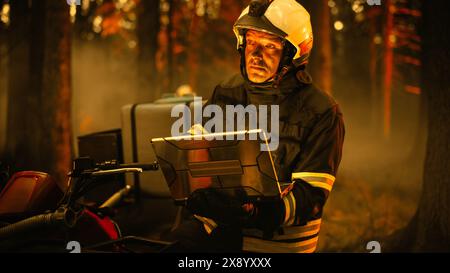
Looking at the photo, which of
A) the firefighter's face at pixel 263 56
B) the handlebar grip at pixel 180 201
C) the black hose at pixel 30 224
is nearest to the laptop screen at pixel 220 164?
the handlebar grip at pixel 180 201

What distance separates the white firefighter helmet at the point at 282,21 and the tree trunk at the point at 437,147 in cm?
225

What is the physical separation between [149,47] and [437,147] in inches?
485

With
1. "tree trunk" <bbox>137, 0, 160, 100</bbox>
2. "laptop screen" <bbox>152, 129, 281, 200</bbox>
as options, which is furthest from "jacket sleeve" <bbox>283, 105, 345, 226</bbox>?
"tree trunk" <bbox>137, 0, 160, 100</bbox>

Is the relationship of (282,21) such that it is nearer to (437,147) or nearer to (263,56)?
(263,56)

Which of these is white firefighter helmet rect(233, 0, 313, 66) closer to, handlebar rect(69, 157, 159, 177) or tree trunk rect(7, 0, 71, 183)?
handlebar rect(69, 157, 159, 177)

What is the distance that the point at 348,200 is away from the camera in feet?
33.3

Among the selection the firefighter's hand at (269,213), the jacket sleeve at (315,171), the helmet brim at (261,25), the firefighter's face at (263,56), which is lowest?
the firefighter's hand at (269,213)

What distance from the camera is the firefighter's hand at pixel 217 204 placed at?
3.77 metres

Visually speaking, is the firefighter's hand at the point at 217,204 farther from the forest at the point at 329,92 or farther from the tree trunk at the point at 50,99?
the tree trunk at the point at 50,99

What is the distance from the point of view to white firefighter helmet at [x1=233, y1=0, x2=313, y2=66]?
4250 millimetres

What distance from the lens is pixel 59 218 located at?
3463 millimetres

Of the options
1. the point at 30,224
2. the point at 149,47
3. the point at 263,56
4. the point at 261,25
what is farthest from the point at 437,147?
the point at 149,47

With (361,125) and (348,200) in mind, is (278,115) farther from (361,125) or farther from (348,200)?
(361,125)

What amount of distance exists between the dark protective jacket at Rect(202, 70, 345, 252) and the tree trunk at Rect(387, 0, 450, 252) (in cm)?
216
